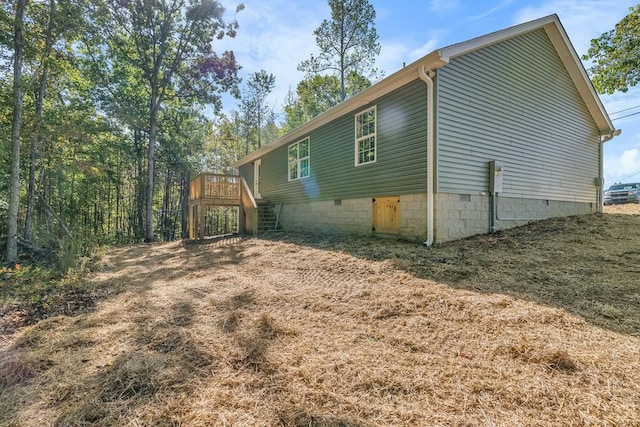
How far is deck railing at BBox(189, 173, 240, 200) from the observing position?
10.4 metres

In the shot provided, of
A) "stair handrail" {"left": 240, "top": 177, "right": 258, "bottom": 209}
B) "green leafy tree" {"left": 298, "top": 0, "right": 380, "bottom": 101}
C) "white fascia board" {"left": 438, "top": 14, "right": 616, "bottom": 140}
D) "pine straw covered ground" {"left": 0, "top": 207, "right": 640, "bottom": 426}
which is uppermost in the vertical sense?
"green leafy tree" {"left": 298, "top": 0, "right": 380, "bottom": 101}

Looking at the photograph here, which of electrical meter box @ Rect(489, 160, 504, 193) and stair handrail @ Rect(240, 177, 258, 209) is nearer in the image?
electrical meter box @ Rect(489, 160, 504, 193)

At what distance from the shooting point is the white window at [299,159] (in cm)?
1059

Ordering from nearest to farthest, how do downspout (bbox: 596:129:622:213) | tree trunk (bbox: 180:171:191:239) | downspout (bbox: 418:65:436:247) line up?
downspout (bbox: 418:65:436:247) < downspout (bbox: 596:129:622:213) < tree trunk (bbox: 180:171:191:239)

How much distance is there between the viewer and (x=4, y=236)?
316 inches

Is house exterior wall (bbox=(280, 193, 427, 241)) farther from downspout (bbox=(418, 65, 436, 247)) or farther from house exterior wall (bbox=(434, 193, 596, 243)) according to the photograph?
house exterior wall (bbox=(434, 193, 596, 243))

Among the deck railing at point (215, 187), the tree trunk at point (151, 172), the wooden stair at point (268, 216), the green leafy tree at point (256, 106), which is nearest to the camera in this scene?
the deck railing at point (215, 187)

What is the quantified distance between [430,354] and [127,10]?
16443 mm

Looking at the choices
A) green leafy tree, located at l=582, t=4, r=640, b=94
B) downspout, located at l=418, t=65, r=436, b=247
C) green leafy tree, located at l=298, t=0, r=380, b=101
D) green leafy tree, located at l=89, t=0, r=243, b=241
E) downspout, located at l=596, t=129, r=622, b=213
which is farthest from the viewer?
green leafy tree, located at l=298, t=0, r=380, b=101

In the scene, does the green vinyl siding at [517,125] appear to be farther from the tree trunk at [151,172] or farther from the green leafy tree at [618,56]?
the tree trunk at [151,172]

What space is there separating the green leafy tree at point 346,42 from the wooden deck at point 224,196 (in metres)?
9.82

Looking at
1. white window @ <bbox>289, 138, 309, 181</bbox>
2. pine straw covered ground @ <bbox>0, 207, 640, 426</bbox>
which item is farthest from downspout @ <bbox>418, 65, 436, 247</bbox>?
white window @ <bbox>289, 138, 309, 181</bbox>

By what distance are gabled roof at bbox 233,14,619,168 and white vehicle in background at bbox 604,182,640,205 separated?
713 cm

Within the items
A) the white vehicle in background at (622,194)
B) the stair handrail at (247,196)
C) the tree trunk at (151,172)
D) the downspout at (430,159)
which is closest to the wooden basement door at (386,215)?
the downspout at (430,159)
